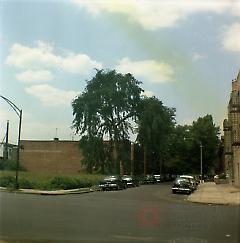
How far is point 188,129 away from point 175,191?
67088 mm

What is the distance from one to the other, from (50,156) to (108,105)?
24.1 metres

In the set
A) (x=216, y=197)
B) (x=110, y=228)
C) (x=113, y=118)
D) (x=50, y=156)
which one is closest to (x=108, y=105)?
(x=113, y=118)

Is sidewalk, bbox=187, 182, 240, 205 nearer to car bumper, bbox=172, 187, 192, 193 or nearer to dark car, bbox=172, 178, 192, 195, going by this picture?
car bumper, bbox=172, 187, 192, 193

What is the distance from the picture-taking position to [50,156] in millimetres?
92750

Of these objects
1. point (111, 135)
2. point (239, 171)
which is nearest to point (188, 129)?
point (111, 135)

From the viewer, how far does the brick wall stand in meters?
92.3

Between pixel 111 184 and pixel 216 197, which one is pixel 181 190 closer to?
pixel 216 197

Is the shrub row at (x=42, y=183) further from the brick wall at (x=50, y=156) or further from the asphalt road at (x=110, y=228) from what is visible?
the brick wall at (x=50, y=156)

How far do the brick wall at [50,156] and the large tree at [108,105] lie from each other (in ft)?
61.2

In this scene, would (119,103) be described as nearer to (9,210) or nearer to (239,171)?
(239,171)

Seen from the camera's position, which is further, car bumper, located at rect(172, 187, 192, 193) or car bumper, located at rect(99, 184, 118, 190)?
car bumper, located at rect(99, 184, 118, 190)

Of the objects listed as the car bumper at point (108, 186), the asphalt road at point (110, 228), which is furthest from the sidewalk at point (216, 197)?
the asphalt road at point (110, 228)

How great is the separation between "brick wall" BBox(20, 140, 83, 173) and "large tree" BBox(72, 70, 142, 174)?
1866cm

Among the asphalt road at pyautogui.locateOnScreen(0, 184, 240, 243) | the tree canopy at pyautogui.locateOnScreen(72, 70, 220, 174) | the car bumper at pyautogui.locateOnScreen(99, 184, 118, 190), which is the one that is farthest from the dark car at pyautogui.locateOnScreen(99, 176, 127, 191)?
the asphalt road at pyautogui.locateOnScreen(0, 184, 240, 243)
